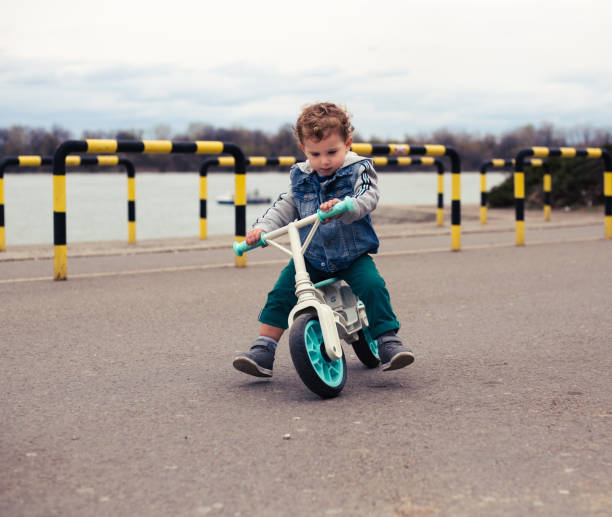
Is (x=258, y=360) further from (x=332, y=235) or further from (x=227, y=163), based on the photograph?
(x=227, y=163)

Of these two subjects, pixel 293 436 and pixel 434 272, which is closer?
pixel 293 436

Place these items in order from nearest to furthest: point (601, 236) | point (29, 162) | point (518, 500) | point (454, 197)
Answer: point (518, 500) → point (454, 197) → point (29, 162) → point (601, 236)

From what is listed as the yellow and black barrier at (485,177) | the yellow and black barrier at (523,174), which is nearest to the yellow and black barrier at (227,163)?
the yellow and black barrier at (523,174)

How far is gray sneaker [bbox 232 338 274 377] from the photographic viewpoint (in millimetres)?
3840

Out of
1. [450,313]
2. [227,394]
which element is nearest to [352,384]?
[227,394]

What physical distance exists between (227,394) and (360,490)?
1.29 meters

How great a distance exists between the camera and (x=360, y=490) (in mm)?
2508

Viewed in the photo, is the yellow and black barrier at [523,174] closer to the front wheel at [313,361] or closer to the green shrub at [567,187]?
the front wheel at [313,361]

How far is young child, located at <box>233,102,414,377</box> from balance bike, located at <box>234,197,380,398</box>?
0.34ft

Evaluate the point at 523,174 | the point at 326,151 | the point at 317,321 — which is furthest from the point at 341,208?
the point at 523,174

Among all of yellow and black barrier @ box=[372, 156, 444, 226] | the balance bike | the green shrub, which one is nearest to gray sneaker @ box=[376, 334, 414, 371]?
the balance bike

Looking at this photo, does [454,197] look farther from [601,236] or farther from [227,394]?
[227,394]

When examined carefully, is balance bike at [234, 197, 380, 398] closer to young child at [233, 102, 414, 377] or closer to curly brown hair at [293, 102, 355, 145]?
young child at [233, 102, 414, 377]

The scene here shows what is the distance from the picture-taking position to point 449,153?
34.1 feet
